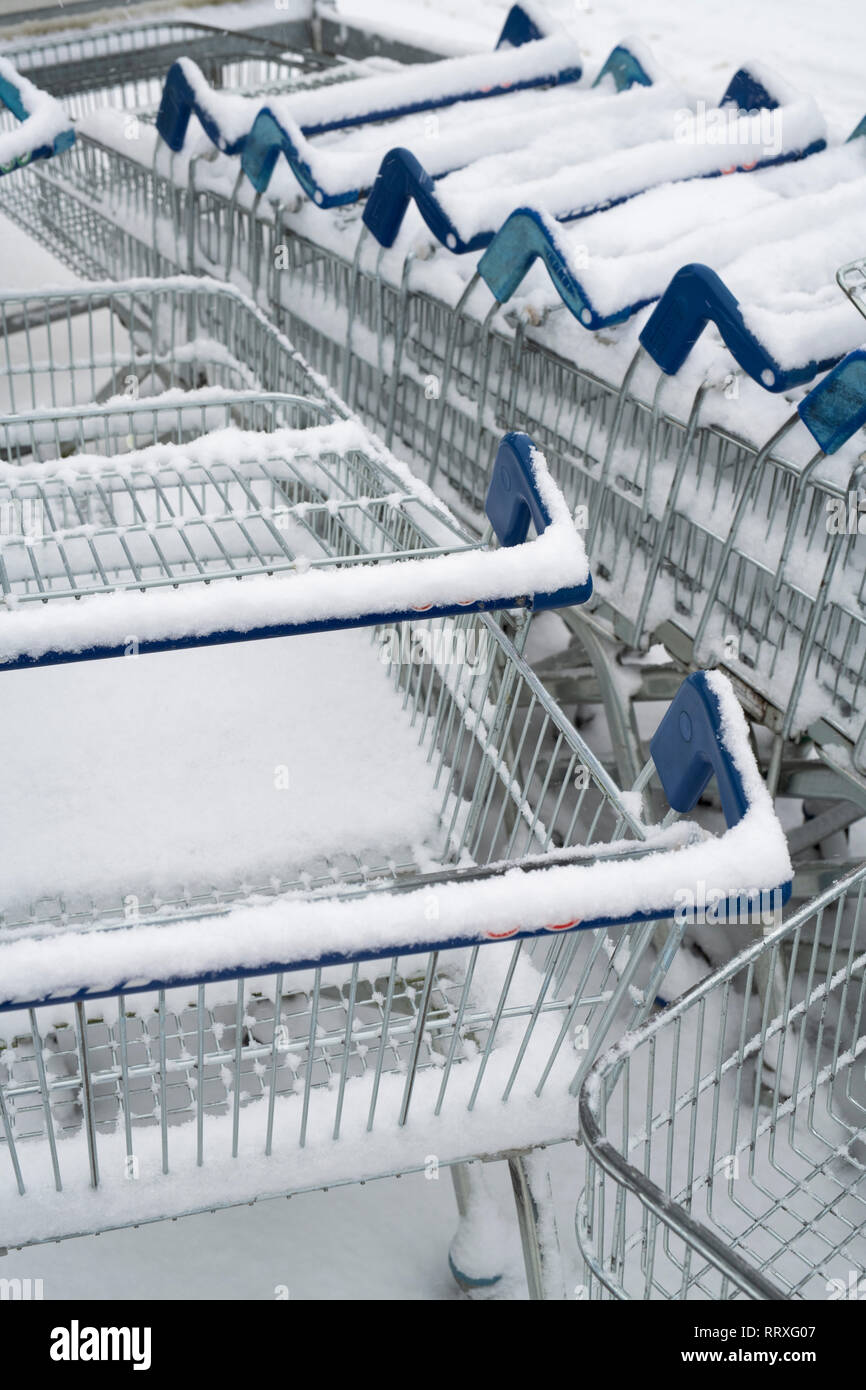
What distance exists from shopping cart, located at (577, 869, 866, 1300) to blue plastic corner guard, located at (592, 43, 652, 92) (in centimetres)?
202

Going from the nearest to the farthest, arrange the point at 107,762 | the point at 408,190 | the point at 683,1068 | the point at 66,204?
1. the point at 107,762
2. the point at 683,1068
3. the point at 408,190
4. the point at 66,204

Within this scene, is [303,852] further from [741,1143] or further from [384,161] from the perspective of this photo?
[384,161]

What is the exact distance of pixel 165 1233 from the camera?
231 centimetres

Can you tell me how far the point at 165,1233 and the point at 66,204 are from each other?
9.90 ft

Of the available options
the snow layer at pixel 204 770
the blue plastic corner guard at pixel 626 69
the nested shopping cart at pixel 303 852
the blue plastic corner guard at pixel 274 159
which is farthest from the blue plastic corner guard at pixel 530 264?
the blue plastic corner guard at pixel 626 69

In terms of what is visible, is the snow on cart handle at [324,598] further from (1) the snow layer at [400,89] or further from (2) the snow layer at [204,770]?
(1) the snow layer at [400,89]

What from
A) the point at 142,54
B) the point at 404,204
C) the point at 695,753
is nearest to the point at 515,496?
the point at 695,753

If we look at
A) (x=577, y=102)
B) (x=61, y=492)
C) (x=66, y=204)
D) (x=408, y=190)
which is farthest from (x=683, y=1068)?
(x=66, y=204)

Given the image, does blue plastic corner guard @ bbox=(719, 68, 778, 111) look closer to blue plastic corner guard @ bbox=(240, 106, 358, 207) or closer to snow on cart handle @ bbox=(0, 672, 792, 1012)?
blue plastic corner guard @ bbox=(240, 106, 358, 207)

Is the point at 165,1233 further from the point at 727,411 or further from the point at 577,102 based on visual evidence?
the point at 577,102

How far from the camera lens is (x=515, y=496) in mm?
1796

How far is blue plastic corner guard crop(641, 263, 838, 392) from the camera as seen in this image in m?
2.11

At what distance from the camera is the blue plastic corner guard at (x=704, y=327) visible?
2.11m

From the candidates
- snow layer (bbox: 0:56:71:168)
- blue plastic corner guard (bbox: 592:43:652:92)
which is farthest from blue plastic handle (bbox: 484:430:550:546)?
blue plastic corner guard (bbox: 592:43:652:92)
